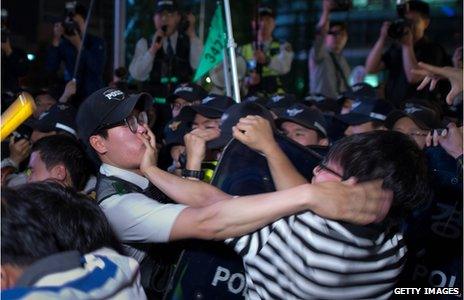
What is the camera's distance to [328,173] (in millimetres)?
2980

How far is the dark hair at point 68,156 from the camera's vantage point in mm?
4309

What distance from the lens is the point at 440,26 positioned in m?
11.8

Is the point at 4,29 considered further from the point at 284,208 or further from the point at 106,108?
the point at 284,208

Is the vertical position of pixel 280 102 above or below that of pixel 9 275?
below

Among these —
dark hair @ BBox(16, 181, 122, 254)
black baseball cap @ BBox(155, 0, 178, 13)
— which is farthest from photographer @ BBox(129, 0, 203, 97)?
dark hair @ BBox(16, 181, 122, 254)

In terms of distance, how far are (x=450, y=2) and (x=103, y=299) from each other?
33.0 feet

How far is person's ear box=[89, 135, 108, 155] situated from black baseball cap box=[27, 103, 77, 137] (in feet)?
6.94

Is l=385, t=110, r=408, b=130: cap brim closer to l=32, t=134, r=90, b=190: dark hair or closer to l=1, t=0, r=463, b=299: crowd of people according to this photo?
l=1, t=0, r=463, b=299: crowd of people

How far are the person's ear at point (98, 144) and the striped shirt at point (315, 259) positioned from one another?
1.09m

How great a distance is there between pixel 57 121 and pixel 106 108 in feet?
7.78

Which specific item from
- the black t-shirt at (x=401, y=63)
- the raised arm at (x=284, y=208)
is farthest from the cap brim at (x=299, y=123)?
the raised arm at (x=284, y=208)

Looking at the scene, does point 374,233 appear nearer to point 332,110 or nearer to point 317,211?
point 317,211

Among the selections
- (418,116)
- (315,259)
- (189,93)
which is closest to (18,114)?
(315,259)

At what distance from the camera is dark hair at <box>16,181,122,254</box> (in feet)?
8.32
